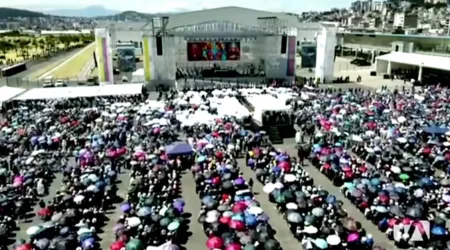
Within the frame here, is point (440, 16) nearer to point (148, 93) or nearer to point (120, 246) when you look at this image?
point (148, 93)

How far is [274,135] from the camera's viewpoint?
2494 centimetres

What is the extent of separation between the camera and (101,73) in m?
42.9

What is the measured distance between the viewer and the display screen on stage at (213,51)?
151 ft

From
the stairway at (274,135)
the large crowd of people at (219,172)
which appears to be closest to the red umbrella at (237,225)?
the large crowd of people at (219,172)

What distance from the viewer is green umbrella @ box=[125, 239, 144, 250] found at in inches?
476

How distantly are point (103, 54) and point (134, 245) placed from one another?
33.8m

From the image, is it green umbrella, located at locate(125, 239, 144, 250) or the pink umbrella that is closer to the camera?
green umbrella, located at locate(125, 239, 144, 250)

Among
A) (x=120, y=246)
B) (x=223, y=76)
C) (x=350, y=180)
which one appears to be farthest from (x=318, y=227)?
(x=223, y=76)

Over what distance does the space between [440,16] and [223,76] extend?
159353 mm

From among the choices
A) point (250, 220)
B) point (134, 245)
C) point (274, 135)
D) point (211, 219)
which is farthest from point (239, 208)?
point (274, 135)

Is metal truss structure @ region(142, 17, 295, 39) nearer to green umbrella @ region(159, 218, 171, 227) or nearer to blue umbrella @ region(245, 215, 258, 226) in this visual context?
green umbrella @ region(159, 218, 171, 227)

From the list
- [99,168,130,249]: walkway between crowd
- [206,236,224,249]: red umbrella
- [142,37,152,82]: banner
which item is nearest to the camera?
[206,236,224,249]: red umbrella

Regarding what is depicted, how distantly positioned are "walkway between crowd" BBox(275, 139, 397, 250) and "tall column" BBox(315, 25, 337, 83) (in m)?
23.8

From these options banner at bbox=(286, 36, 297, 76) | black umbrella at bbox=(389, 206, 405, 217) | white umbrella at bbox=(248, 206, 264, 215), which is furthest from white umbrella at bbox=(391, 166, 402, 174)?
banner at bbox=(286, 36, 297, 76)
